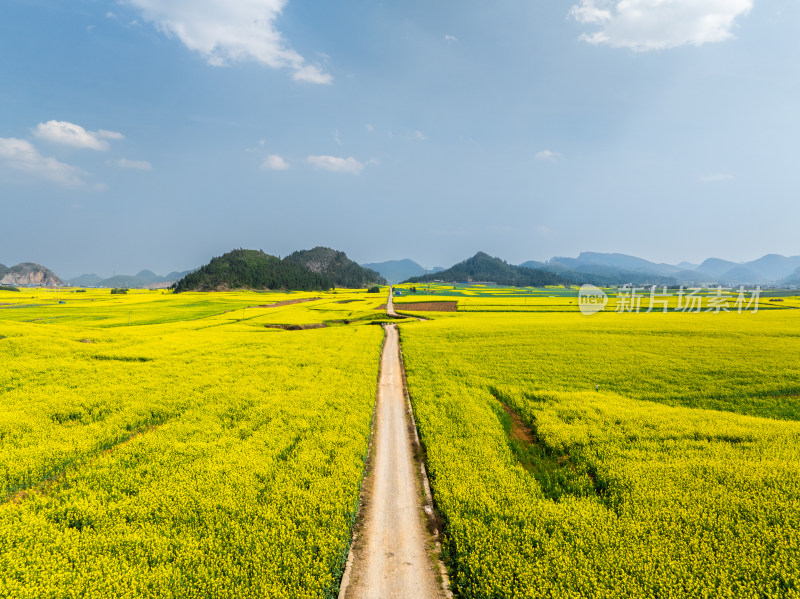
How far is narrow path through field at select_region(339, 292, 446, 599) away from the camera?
11180 mm

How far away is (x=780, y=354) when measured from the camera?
36188 millimetres

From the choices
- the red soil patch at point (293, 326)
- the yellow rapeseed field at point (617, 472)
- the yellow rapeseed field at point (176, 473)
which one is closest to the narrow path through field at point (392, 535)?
the yellow rapeseed field at point (176, 473)

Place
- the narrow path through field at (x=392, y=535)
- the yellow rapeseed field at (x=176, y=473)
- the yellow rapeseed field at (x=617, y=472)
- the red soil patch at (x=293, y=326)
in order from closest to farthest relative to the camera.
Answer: the yellow rapeseed field at (x=176, y=473)
the yellow rapeseed field at (x=617, y=472)
the narrow path through field at (x=392, y=535)
the red soil patch at (x=293, y=326)

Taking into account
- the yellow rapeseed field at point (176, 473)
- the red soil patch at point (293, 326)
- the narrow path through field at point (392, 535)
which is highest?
the red soil patch at point (293, 326)

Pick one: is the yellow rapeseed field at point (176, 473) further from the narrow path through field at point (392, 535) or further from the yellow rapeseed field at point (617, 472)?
the yellow rapeseed field at point (617, 472)

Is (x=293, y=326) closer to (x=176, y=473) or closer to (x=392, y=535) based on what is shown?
(x=176, y=473)

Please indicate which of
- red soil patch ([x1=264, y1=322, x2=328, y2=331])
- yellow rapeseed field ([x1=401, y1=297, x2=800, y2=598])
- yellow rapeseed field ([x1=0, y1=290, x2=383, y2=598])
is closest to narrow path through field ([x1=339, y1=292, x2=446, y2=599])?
yellow rapeseed field ([x1=0, y1=290, x2=383, y2=598])

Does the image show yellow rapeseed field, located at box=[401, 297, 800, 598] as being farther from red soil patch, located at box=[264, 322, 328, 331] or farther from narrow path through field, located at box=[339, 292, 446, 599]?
red soil patch, located at box=[264, 322, 328, 331]

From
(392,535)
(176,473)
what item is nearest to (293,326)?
(176,473)

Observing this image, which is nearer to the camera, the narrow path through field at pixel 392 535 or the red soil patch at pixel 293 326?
the narrow path through field at pixel 392 535

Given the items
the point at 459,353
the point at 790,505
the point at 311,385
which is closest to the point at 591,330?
the point at 459,353

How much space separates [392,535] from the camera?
13.3 metres

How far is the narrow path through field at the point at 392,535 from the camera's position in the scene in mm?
11180

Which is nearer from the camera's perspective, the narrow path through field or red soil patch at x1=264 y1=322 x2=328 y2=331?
the narrow path through field
